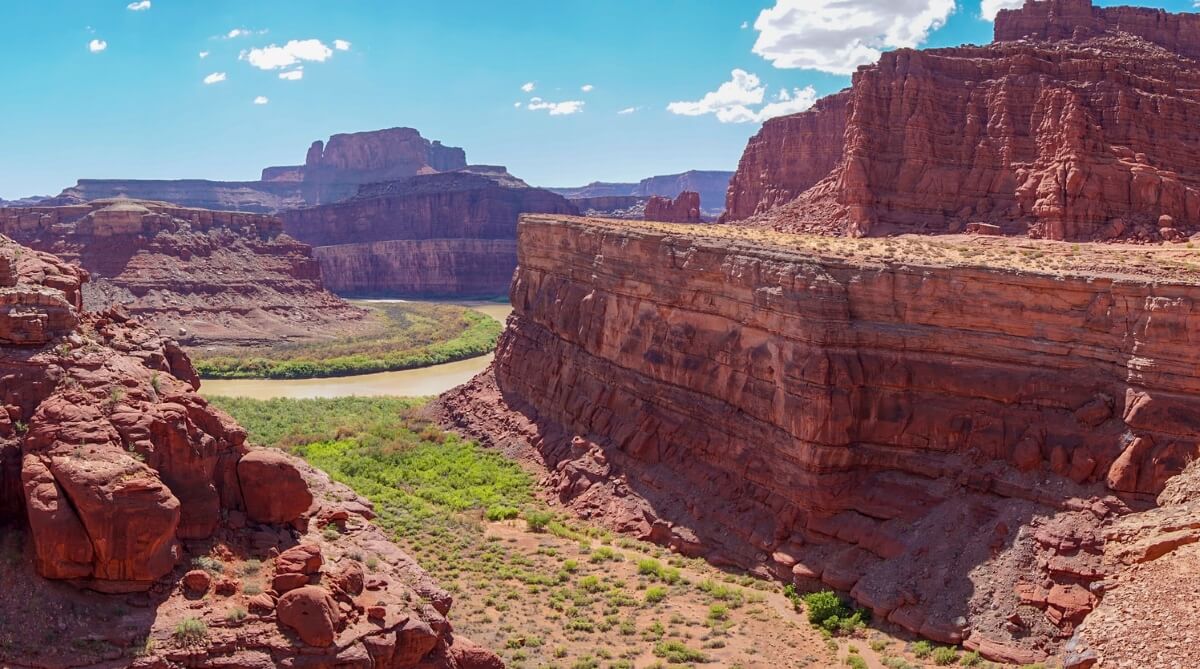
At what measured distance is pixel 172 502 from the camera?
46.4ft

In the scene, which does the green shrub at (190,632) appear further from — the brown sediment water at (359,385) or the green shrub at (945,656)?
the brown sediment water at (359,385)

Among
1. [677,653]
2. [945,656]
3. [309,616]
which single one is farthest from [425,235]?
[309,616]

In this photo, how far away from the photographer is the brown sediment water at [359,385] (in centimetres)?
6506

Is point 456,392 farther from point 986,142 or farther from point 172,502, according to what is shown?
point 172,502

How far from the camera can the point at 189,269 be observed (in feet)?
308

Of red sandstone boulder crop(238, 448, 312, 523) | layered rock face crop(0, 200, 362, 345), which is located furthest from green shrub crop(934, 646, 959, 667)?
layered rock face crop(0, 200, 362, 345)

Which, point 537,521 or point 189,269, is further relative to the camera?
point 189,269

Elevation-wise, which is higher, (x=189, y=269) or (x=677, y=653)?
(x=189, y=269)

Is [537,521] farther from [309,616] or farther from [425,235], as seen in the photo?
[425,235]

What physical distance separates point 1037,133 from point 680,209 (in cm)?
5790

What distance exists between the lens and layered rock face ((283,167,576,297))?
146000 mm

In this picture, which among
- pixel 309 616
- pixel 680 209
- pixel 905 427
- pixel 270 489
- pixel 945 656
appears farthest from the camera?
pixel 680 209

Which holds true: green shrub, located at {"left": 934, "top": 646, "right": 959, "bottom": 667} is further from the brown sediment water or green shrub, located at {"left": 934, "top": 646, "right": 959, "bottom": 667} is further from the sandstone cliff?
the brown sediment water

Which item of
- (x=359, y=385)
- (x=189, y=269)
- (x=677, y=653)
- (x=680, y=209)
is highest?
(x=680, y=209)
